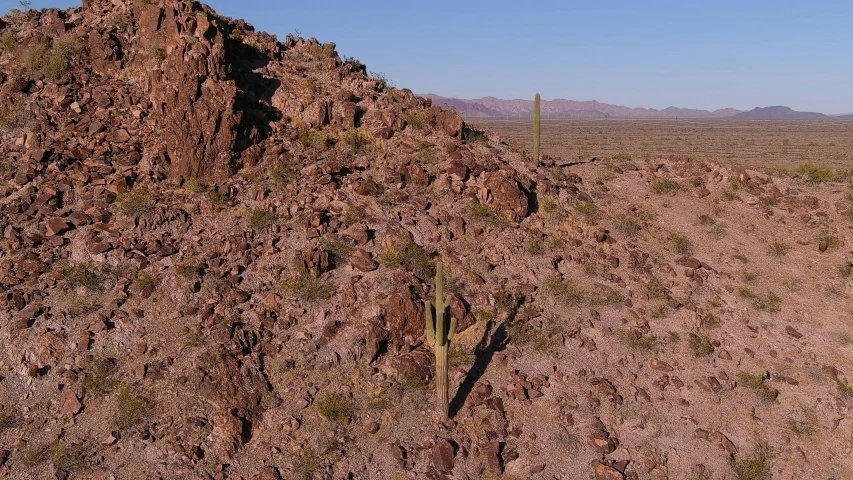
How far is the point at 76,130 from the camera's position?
13.5 metres

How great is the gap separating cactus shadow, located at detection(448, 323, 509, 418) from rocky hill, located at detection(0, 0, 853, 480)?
0.17ft

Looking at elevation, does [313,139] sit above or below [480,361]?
above

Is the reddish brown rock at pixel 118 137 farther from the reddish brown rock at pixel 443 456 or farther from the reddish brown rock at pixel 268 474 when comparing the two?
the reddish brown rock at pixel 443 456

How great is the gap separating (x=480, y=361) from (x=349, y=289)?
3.06 meters

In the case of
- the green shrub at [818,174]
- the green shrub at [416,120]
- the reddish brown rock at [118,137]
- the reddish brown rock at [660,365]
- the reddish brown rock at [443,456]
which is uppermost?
the green shrub at [416,120]

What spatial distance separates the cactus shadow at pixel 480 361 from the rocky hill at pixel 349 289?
53mm

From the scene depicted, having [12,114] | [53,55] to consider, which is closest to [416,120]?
[53,55]

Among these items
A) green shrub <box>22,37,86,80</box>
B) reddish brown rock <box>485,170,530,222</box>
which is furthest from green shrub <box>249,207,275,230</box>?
green shrub <box>22,37,86,80</box>

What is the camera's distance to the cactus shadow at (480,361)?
9852mm

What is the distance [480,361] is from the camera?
10.7 metres

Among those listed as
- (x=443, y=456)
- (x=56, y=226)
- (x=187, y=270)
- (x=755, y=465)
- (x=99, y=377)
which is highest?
(x=56, y=226)

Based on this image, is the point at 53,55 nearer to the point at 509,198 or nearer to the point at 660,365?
the point at 509,198

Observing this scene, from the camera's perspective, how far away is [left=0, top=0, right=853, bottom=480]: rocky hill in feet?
29.6

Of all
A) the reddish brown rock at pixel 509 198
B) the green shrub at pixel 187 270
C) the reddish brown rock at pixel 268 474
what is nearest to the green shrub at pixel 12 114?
the green shrub at pixel 187 270
